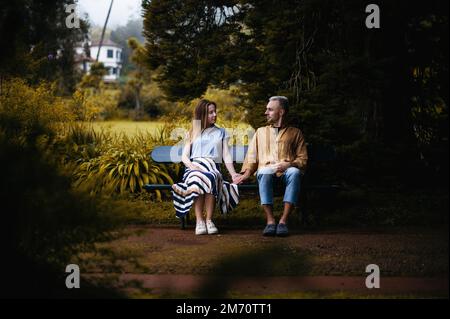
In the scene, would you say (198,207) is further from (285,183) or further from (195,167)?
(285,183)

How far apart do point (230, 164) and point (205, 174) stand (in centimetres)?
32

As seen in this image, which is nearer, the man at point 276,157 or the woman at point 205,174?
the man at point 276,157

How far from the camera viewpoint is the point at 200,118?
6.45 meters

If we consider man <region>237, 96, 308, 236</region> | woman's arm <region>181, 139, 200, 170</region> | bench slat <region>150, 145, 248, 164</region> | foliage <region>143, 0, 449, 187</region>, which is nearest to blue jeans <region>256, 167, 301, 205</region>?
man <region>237, 96, 308, 236</region>

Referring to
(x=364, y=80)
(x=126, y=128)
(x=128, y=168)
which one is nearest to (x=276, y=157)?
(x=364, y=80)

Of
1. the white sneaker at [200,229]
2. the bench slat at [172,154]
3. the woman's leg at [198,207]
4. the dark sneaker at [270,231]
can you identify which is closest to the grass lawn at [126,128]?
the bench slat at [172,154]

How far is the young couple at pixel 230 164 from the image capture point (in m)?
5.98

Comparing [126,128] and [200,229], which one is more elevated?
[126,128]

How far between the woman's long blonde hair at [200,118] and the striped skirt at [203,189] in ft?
0.98

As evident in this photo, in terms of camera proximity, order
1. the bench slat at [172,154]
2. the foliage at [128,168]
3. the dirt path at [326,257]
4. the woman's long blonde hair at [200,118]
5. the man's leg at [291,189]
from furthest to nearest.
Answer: the foliage at [128,168], the bench slat at [172,154], the woman's long blonde hair at [200,118], the man's leg at [291,189], the dirt path at [326,257]

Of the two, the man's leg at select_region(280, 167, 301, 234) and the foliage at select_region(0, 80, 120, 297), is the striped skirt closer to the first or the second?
the man's leg at select_region(280, 167, 301, 234)

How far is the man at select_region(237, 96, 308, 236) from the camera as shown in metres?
5.93

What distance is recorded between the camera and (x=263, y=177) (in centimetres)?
598

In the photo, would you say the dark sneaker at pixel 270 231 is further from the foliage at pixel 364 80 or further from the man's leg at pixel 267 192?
the foliage at pixel 364 80
